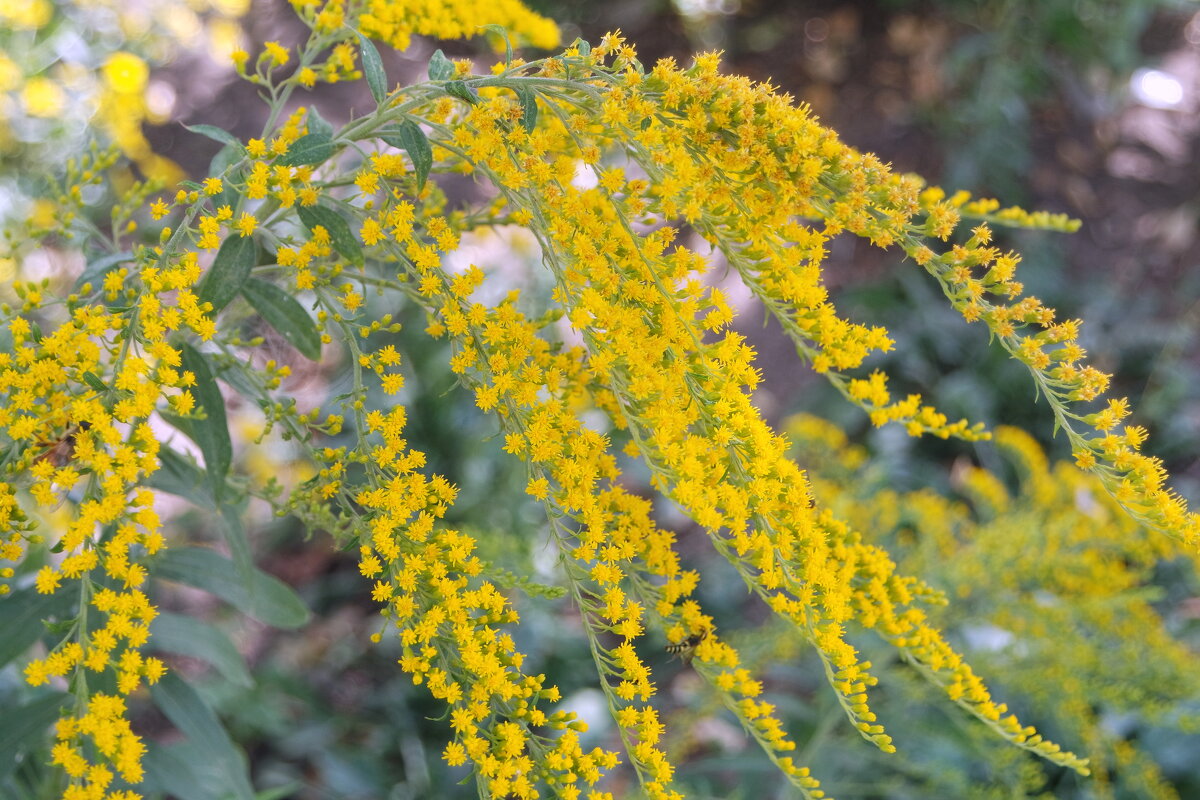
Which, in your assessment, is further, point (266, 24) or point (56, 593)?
point (266, 24)

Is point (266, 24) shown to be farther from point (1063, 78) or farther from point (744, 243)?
point (744, 243)

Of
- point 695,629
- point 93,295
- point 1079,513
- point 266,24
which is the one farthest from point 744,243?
point 266,24

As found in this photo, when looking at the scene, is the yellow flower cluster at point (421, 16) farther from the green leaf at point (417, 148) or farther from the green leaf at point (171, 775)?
the green leaf at point (171, 775)

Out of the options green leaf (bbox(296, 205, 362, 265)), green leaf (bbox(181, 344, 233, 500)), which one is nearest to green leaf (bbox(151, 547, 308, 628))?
green leaf (bbox(181, 344, 233, 500))

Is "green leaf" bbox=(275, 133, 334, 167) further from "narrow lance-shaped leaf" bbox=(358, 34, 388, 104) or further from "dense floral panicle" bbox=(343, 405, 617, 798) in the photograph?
"dense floral panicle" bbox=(343, 405, 617, 798)

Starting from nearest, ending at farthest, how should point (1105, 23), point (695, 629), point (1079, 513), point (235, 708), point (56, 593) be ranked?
1. point (695, 629)
2. point (56, 593)
3. point (1079, 513)
4. point (235, 708)
5. point (1105, 23)

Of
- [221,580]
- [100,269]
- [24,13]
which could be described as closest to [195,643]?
[221,580]
